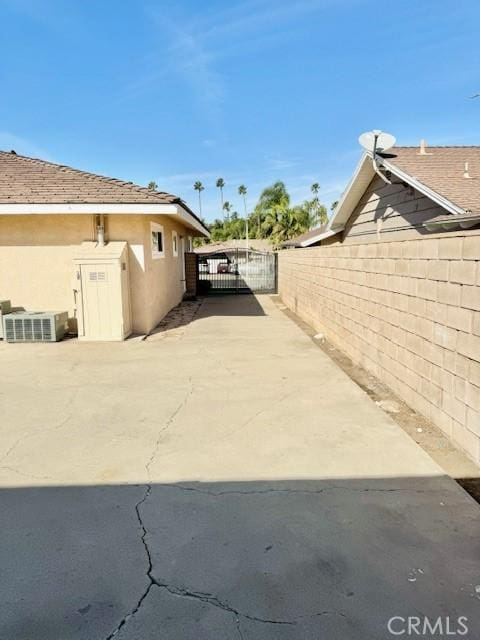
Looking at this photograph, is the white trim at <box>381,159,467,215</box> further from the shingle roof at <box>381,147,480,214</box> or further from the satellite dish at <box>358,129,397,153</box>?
the satellite dish at <box>358,129,397,153</box>

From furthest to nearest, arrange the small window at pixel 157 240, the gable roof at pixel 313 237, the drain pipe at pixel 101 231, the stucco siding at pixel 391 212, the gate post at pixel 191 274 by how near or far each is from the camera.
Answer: the gate post at pixel 191 274, the gable roof at pixel 313 237, the small window at pixel 157 240, the drain pipe at pixel 101 231, the stucco siding at pixel 391 212

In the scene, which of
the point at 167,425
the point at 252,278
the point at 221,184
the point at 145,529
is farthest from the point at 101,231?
the point at 221,184

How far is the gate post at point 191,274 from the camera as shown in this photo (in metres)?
19.5

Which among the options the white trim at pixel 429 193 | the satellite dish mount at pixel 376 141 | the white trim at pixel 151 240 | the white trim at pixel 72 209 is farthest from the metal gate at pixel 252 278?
the white trim at pixel 429 193

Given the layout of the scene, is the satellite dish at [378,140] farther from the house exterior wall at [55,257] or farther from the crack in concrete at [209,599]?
the crack in concrete at [209,599]

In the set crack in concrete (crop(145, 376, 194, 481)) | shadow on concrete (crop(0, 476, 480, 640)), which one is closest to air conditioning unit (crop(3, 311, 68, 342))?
crack in concrete (crop(145, 376, 194, 481))

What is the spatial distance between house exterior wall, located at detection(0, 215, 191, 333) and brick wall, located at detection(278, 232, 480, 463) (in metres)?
Result: 4.52

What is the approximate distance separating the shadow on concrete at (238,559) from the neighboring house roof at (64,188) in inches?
273

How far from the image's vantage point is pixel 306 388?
A: 5.51m

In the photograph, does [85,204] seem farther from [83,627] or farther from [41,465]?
[83,627]

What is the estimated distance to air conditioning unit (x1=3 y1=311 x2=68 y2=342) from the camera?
341 inches

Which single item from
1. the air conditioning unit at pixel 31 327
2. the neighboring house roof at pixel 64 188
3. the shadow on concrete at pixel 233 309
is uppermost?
the neighboring house roof at pixel 64 188

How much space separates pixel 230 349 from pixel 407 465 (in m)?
4.89

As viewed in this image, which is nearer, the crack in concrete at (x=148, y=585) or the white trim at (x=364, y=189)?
the crack in concrete at (x=148, y=585)
